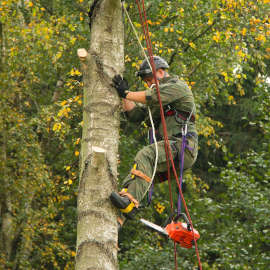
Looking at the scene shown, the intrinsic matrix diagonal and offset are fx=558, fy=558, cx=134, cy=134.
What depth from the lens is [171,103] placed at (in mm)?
4410

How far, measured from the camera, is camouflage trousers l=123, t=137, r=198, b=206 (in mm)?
3828

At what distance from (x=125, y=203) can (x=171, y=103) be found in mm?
1384

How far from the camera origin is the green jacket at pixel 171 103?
165 inches

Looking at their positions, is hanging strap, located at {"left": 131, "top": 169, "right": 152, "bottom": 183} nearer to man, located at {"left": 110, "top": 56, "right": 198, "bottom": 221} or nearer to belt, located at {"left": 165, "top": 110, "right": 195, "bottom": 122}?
man, located at {"left": 110, "top": 56, "right": 198, "bottom": 221}

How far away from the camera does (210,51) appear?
8.74 meters

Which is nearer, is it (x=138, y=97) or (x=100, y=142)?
(x=100, y=142)

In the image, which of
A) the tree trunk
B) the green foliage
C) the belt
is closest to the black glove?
the tree trunk

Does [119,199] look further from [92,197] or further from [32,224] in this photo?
[32,224]

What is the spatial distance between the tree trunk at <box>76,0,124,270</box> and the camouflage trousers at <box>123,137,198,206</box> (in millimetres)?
554

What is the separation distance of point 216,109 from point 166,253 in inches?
262

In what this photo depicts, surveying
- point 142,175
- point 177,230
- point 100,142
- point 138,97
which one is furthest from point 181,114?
point 100,142

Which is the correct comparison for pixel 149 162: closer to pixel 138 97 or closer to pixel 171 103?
pixel 138 97

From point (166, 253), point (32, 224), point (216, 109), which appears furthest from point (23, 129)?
point (216, 109)

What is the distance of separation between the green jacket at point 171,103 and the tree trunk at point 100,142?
632 mm
